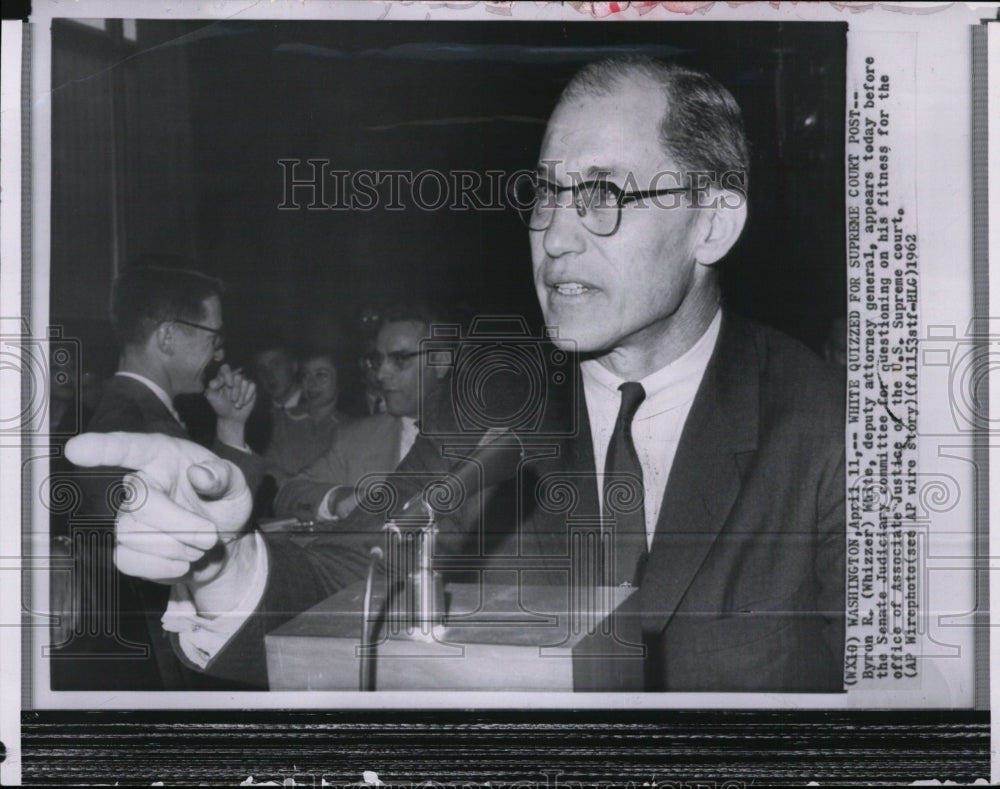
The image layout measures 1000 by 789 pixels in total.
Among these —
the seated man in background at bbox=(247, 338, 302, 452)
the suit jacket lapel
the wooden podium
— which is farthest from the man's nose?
the wooden podium

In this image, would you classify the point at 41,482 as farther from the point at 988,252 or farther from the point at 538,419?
the point at 988,252

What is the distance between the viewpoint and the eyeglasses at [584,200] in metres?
3.19

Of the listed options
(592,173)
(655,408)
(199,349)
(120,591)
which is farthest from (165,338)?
(655,408)

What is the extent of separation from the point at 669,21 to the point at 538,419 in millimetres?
1156

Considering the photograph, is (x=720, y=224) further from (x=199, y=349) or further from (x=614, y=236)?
(x=199, y=349)

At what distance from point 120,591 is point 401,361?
1015 mm

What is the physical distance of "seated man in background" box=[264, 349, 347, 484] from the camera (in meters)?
3.22

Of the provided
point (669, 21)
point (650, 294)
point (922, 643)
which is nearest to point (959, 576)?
point (922, 643)

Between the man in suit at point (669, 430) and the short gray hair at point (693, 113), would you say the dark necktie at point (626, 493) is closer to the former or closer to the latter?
the man in suit at point (669, 430)

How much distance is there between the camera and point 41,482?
327 centimetres

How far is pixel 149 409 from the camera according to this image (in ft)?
10.6

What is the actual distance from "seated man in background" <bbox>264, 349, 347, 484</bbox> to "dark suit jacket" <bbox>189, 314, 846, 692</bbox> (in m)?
0.23

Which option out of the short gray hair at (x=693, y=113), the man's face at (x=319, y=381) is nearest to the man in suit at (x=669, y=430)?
the short gray hair at (x=693, y=113)

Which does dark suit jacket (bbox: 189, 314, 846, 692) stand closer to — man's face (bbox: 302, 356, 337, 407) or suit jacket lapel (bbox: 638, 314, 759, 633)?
suit jacket lapel (bbox: 638, 314, 759, 633)
